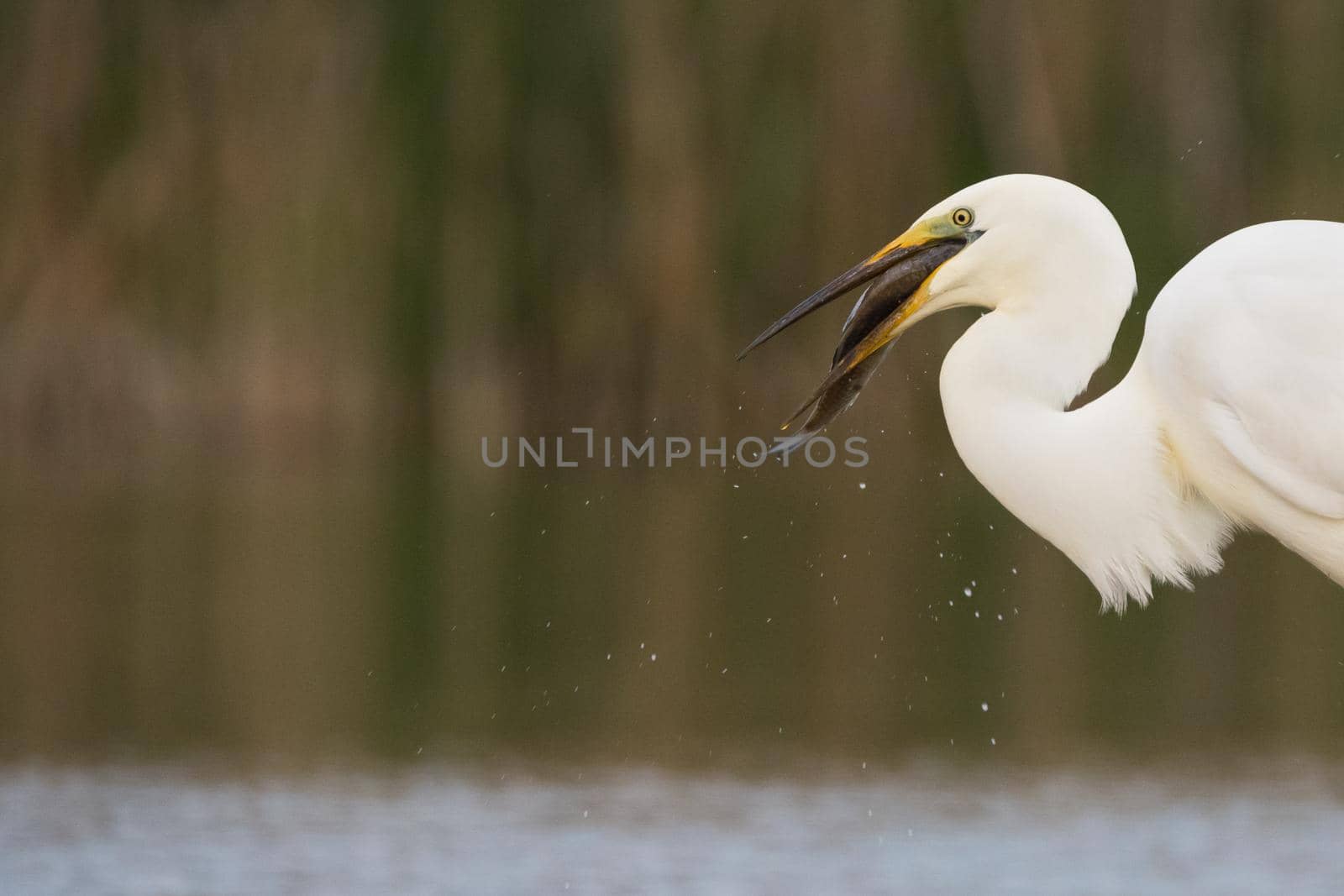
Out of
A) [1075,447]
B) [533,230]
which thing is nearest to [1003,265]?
[1075,447]

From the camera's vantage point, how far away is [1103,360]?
15.7 ft

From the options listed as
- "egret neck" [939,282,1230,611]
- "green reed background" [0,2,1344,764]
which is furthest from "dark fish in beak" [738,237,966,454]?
"green reed background" [0,2,1344,764]

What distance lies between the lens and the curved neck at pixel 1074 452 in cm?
475

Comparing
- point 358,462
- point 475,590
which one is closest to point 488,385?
point 358,462

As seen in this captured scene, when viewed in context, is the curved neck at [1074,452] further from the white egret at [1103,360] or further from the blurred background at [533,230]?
the blurred background at [533,230]

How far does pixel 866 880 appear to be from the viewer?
286 inches

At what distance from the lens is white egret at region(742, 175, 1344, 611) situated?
4.72 meters

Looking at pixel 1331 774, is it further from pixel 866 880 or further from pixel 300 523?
pixel 300 523

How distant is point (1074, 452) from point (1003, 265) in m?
0.44

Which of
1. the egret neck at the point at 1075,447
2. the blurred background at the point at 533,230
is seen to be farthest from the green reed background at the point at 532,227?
the egret neck at the point at 1075,447

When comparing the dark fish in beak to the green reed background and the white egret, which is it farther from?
the green reed background

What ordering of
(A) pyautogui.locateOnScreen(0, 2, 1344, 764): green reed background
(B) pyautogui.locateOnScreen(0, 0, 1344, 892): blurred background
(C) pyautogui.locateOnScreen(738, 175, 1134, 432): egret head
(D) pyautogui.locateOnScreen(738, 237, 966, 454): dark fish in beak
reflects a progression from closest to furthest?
(C) pyautogui.locateOnScreen(738, 175, 1134, 432): egret head < (D) pyautogui.locateOnScreen(738, 237, 966, 454): dark fish in beak < (B) pyautogui.locateOnScreen(0, 0, 1344, 892): blurred background < (A) pyautogui.locateOnScreen(0, 2, 1344, 764): green reed background

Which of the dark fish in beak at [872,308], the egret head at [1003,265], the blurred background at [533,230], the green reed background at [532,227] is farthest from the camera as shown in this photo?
the green reed background at [532,227]

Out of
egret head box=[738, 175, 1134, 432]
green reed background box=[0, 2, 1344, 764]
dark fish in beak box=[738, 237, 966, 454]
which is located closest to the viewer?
egret head box=[738, 175, 1134, 432]
